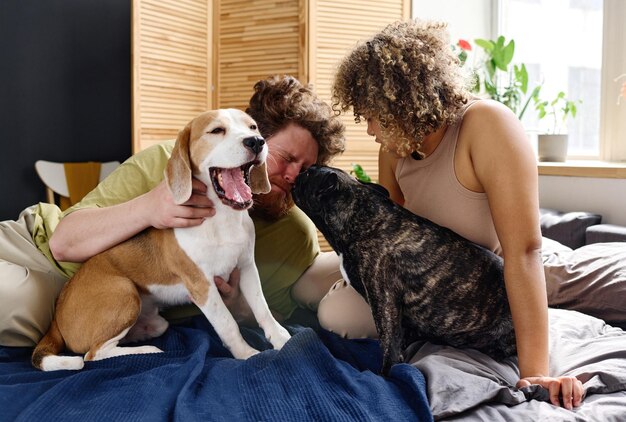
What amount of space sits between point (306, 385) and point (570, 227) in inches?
87.5

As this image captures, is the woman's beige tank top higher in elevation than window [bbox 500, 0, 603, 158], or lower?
lower

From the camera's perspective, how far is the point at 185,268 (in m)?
1.89

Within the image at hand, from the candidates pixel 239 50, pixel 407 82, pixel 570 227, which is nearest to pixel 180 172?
pixel 407 82

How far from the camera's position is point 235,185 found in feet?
6.08

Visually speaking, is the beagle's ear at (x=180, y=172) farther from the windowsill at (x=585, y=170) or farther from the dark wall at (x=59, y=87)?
the dark wall at (x=59, y=87)

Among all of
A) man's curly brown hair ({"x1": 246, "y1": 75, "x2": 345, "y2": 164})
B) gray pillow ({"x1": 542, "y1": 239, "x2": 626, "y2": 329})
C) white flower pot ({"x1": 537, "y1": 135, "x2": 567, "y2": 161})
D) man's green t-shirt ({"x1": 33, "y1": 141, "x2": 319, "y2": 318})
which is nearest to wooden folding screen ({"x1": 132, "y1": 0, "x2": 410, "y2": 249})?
white flower pot ({"x1": 537, "y1": 135, "x2": 567, "y2": 161})

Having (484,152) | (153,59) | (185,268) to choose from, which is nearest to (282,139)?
(185,268)

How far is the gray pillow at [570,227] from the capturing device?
325 cm

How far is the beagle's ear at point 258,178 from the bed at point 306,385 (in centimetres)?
49

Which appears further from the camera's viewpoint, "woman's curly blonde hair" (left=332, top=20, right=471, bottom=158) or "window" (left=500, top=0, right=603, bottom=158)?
"window" (left=500, top=0, right=603, bottom=158)

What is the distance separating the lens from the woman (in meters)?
1.70

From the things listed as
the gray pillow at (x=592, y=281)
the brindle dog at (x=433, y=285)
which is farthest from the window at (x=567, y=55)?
the brindle dog at (x=433, y=285)

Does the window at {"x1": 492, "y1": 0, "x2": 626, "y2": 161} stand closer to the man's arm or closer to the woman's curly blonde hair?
the woman's curly blonde hair

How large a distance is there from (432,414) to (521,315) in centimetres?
42
